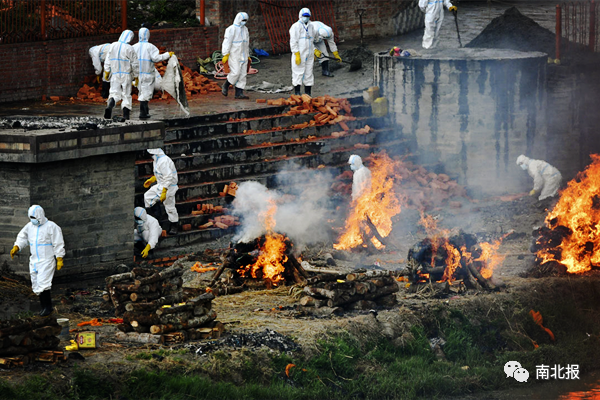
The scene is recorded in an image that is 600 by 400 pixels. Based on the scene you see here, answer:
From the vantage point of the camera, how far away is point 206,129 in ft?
74.7

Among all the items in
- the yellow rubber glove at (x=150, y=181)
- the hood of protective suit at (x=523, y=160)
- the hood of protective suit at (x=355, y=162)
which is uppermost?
the hood of protective suit at (x=355, y=162)

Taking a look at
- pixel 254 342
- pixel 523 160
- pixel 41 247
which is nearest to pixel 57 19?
pixel 41 247

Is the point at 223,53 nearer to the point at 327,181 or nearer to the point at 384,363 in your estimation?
the point at 327,181

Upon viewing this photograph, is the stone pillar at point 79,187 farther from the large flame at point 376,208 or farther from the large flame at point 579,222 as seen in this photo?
the large flame at point 579,222

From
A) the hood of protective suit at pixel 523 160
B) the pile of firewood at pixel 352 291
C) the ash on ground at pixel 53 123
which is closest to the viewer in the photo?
the pile of firewood at pixel 352 291

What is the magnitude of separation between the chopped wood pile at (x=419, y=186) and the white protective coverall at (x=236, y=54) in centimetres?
366

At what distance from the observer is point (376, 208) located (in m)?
21.8

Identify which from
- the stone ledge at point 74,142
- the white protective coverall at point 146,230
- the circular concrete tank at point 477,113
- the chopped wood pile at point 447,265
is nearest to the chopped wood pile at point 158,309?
the stone ledge at point 74,142

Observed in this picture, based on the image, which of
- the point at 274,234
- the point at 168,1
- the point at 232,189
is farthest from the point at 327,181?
the point at 168,1

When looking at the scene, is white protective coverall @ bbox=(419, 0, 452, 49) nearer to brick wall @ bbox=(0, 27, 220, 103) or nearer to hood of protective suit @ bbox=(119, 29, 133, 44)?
brick wall @ bbox=(0, 27, 220, 103)

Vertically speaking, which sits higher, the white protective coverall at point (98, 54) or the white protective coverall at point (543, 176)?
the white protective coverall at point (98, 54)

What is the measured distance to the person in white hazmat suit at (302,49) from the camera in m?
25.4

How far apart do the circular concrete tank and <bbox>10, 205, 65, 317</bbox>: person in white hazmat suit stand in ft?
34.8

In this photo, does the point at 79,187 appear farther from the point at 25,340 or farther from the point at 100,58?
the point at 100,58
